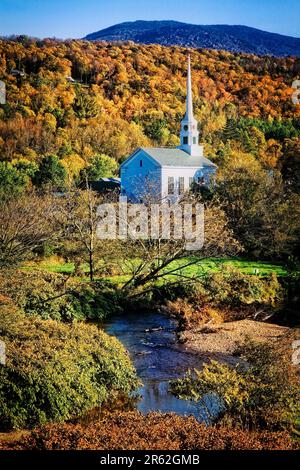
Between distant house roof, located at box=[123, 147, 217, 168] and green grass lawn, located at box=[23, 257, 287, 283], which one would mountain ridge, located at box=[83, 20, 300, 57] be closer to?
distant house roof, located at box=[123, 147, 217, 168]

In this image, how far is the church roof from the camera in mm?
51125

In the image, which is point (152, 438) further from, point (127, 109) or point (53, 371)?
point (127, 109)

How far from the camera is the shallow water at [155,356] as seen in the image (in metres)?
14.6

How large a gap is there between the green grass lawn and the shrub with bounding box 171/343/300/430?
15.2 metres

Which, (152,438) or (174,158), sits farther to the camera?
(174,158)

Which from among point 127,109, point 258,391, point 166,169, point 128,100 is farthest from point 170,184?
point 258,391

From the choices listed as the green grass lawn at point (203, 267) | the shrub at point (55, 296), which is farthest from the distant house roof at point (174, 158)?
the shrub at point (55, 296)

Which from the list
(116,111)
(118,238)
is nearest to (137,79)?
(116,111)

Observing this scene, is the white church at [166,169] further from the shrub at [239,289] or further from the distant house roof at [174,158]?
the shrub at [239,289]

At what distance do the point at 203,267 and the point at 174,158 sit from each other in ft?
76.2

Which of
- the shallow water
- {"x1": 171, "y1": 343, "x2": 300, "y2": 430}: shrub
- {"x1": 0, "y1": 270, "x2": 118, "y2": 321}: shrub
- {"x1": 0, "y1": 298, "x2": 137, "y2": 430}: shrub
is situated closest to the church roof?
{"x1": 0, "y1": 270, "x2": 118, "y2": 321}: shrub

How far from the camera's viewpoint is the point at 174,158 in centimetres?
5247

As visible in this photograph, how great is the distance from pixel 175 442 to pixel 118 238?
21.1 metres

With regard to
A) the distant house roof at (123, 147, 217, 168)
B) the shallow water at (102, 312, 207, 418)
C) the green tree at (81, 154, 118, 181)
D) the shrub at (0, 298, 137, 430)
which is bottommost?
the shallow water at (102, 312, 207, 418)
